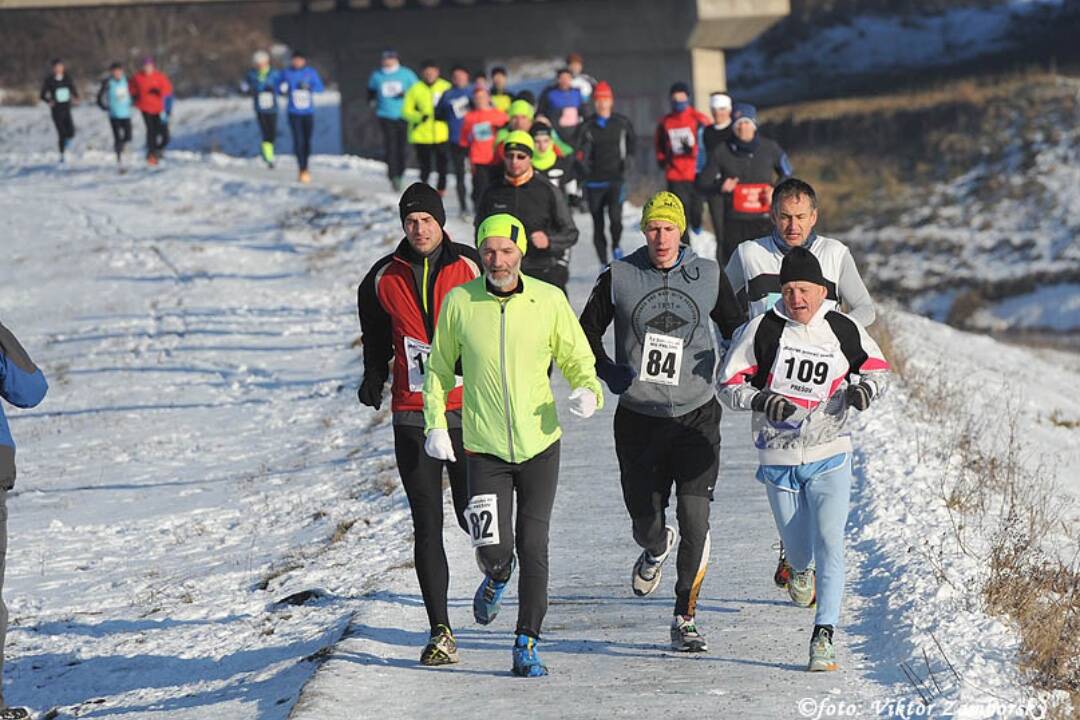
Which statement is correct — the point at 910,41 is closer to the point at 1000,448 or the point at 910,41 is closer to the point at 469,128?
the point at 469,128

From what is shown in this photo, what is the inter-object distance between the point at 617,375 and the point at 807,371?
87cm

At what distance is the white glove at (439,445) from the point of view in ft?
23.5

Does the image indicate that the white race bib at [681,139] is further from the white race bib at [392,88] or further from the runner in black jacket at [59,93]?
the runner in black jacket at [59,93]

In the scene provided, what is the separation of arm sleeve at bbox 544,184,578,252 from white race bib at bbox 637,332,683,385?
3.73 m

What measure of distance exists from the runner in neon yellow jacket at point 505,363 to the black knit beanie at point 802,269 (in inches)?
33.8

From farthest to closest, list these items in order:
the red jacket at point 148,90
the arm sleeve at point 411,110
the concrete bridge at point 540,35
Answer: the concrete bridge at point 540,35 → the red jacket at point 148,90 → the arm sleeve at point 411,110

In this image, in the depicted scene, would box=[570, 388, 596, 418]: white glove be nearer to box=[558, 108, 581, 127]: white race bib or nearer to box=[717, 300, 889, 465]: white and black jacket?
box=[717, 300, 889, 465]: white and black jacket

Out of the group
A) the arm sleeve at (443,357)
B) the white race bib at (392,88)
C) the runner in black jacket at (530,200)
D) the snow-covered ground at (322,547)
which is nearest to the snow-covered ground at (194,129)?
the white race bib at (392,88)

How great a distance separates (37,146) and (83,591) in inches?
1625

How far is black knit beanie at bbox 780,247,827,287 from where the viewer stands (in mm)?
7254

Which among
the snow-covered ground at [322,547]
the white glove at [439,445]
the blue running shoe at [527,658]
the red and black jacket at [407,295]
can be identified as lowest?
the snow-covered ground at [322,547]

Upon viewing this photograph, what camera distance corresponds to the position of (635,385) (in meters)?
7.82

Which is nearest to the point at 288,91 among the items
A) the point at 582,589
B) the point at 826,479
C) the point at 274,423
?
the point at 274,423

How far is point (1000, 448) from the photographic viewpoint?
14.6 m
